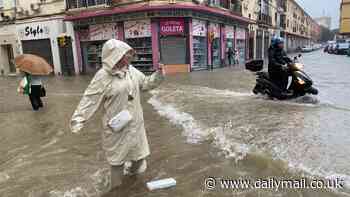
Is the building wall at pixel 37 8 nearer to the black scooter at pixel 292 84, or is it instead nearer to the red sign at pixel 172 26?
the red sign at pixel 172 26

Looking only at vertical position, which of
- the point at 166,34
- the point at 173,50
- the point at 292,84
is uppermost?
the point at 166,34

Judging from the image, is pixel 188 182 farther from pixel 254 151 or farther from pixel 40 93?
pixel 40 93

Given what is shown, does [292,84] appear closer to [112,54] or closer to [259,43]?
[112,54]

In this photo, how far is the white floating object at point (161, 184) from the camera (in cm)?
348

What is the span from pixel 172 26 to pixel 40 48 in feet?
38.1

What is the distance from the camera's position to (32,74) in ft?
27.0

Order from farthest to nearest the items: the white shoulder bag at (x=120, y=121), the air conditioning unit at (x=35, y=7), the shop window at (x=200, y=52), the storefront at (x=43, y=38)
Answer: the air conditioning unit at (x=35, y=7)
the storefront at (x=43, y=38)
the shop window at (x=200, y=52)
the white shoulder bag at (x=120, y=121)

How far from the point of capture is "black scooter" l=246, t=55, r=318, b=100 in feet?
25.1

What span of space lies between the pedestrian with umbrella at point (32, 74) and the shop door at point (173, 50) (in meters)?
10.5

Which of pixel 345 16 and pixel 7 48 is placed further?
pixel 345 16

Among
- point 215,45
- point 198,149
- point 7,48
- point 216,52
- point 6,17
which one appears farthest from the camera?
point 7,48

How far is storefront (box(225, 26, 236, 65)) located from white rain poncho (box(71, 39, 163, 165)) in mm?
21019

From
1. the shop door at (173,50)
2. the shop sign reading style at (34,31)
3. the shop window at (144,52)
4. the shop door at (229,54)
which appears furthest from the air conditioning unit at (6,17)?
the shop door at (229,54)

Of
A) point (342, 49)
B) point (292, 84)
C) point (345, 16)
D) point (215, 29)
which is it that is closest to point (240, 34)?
point (215, 29)
